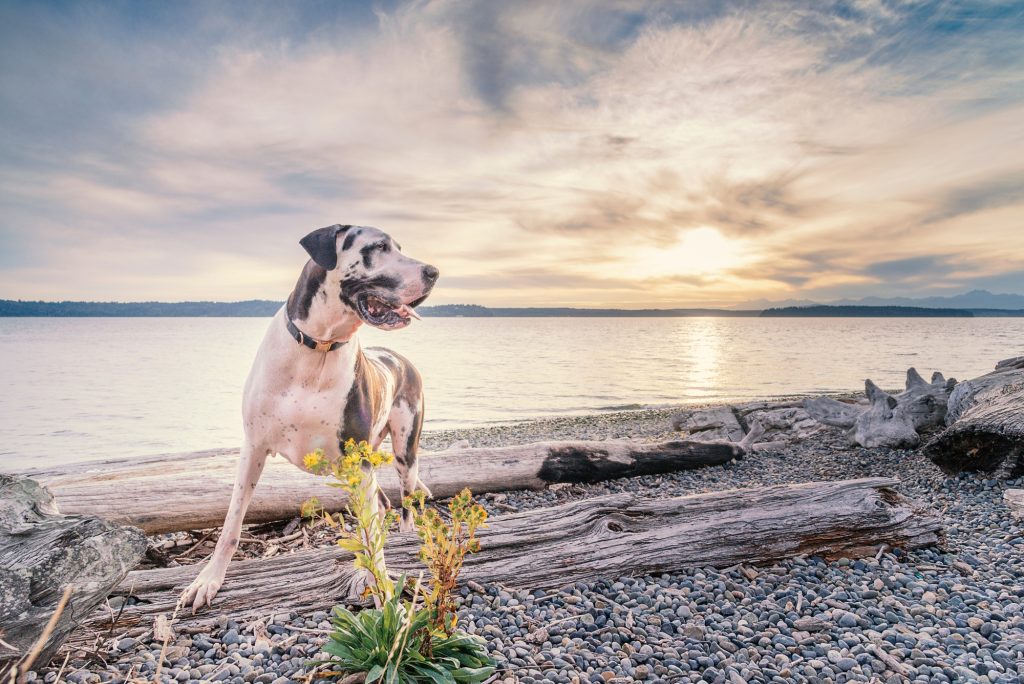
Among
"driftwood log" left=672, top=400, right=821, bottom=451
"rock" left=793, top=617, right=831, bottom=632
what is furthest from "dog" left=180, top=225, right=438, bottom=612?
"driftwood log" left=672, top=400, right=821, bottom=451

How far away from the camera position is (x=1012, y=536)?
5590 millimetres

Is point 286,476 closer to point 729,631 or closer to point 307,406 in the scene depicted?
point 307,406

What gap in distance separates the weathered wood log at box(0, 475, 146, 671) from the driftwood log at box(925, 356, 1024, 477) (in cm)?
884

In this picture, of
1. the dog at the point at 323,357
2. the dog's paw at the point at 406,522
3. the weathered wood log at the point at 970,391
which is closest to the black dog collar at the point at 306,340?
the dog at the point at 323,357

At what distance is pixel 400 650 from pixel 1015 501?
657cm

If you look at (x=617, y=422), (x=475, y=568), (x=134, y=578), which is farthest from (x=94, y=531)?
(x=617, y=422)

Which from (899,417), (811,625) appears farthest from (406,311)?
(899,417)

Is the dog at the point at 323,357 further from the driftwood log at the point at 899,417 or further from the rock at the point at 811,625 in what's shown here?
the driftwood log at the point at 899,417

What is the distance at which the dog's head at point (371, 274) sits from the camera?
11.7 ft

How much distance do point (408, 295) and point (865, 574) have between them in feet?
13.7

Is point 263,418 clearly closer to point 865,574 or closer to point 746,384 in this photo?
point 865,574

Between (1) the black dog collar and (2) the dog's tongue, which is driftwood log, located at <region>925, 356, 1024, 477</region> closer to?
(2) the dog's tongue

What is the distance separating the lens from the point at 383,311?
363cm

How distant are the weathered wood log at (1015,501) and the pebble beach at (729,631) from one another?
52 cm
